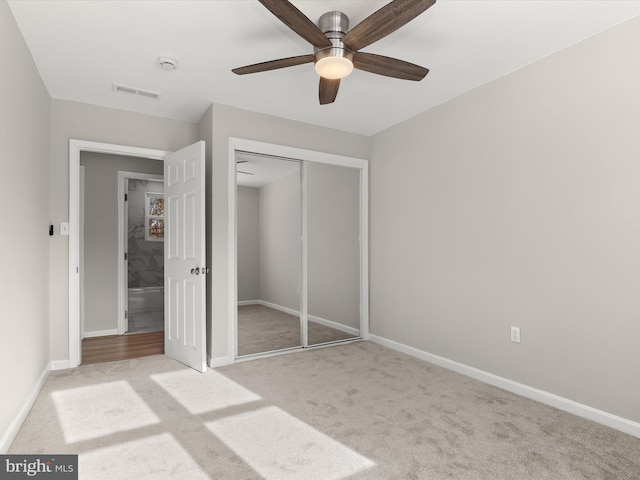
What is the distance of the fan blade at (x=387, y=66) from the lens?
7.38ft

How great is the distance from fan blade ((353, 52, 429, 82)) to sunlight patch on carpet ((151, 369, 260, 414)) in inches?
94.8

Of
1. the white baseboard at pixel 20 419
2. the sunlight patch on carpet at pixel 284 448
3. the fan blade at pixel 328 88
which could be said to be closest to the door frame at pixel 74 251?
the white baseboard at pixel 20 419

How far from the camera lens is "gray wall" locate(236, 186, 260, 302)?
12.5 feet

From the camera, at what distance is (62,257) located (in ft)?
11.2

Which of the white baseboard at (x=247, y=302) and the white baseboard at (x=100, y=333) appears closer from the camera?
the white baseboard at (x=247, y=302)

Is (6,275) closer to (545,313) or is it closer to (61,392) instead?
(61,392)

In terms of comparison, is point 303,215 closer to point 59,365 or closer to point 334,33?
point 334,33

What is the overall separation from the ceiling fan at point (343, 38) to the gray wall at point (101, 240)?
3.25m

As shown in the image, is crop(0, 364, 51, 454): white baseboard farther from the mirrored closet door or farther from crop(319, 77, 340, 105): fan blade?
crop(319, 77, 340, 105): fan blade

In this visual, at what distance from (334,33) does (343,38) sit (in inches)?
5.0

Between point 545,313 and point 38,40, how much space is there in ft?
13.0

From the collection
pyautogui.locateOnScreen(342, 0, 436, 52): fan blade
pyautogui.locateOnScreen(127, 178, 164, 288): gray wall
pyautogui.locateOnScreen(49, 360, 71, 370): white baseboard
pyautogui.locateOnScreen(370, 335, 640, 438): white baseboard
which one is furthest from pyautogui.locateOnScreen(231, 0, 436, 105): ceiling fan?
pyautogui.locateOnScreen(127, 178, 164, 288): gray wall

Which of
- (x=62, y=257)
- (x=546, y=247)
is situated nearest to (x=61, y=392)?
(x=62, y=257)

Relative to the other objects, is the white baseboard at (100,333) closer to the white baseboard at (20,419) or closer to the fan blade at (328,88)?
the white baseboard at (20,419)
